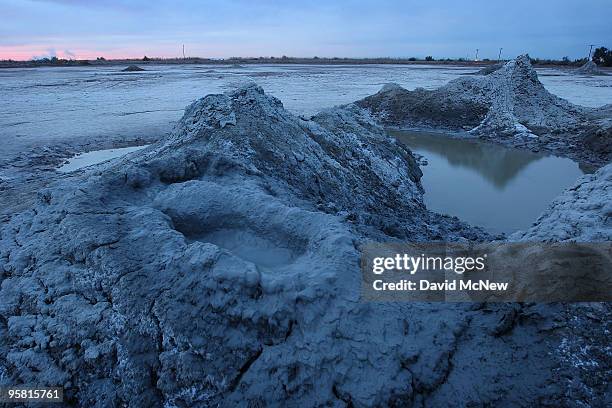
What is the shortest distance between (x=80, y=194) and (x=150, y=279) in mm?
1132

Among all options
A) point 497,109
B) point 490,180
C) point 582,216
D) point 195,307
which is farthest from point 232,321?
point 497,109

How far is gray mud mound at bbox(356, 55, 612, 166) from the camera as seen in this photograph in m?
11.9

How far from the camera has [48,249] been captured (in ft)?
9.25

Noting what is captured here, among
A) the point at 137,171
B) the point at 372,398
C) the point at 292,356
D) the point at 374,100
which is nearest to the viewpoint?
the point at 372,398

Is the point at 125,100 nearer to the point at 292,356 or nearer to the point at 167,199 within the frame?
the point at 167,199

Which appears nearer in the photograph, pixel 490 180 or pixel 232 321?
pixel 232 321

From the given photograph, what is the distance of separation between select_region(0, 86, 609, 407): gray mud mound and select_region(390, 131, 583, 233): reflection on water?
364 cm

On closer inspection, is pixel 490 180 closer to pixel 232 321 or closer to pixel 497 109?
pixel 497 109

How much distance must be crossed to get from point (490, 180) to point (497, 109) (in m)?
6.19

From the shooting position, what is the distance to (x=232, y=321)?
2.28 metres

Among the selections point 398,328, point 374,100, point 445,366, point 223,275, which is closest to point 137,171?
point 223,275

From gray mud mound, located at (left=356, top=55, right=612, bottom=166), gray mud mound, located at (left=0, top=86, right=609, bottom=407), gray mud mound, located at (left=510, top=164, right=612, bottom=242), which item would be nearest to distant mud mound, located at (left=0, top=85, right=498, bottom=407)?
gray mud mound, located at (left=0, top=86, right=609, bottom=407)

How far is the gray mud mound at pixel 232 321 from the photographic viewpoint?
6.97ft

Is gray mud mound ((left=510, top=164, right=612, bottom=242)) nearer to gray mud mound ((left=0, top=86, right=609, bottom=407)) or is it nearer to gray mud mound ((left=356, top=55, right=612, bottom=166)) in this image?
gray mud mound ((left=0, top=86, right=609, bottom=407))
